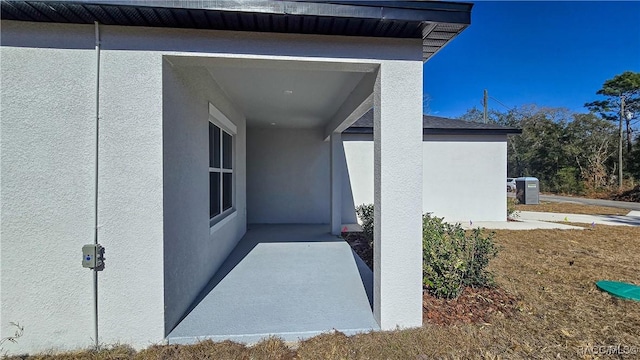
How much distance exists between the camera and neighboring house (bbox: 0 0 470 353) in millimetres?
2312

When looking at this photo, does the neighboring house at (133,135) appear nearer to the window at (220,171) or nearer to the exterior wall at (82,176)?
the exterior wall at (82,176)

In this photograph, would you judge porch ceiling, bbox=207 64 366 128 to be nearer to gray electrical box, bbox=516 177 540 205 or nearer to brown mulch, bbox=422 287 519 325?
brown mulch, bbox=422 287 519 325

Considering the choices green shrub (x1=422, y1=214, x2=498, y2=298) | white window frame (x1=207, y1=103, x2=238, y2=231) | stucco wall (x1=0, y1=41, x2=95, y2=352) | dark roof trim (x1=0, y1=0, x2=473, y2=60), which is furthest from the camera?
white window frame (x1=207, y1=103, x2=238, y2=231)

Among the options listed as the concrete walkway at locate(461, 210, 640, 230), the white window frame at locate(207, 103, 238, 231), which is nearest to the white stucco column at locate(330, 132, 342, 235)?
the white window frame at locate(207, 103, 238, 231)

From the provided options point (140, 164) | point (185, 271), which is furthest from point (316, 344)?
point (140, 164)

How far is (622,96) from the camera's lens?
22.5 metres

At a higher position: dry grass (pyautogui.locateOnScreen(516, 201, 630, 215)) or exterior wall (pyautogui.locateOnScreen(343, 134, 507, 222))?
exterior wall (pyautogui.locateOnScreen(343, 134, 507, 222))

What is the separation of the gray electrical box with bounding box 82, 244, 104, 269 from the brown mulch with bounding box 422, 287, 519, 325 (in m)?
3.23

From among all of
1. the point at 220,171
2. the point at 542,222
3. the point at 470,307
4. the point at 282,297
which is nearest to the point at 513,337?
the point at 470,307

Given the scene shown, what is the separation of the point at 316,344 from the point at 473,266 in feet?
8.04

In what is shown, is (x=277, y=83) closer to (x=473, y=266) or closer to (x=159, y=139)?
(x=159, y=139)

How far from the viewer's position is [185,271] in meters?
3.03

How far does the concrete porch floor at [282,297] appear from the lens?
8.90 ft

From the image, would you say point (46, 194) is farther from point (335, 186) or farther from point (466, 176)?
point (466, 176)
